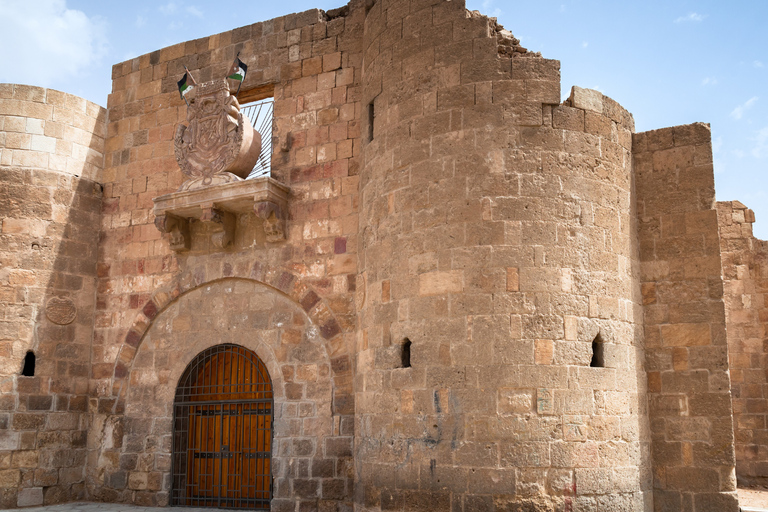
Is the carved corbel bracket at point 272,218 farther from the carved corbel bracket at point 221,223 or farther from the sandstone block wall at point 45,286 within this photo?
the sandstone block wall at point 45,286

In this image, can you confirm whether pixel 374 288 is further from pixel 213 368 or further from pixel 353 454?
pixel 213 368

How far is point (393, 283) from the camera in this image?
7.23 m

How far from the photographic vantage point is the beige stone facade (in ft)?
21.7

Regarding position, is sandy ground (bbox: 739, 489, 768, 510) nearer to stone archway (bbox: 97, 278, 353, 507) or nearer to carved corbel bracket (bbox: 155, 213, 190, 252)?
stone archway (bbox: 97, 278, 353, 507)

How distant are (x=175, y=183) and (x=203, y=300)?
1.69m

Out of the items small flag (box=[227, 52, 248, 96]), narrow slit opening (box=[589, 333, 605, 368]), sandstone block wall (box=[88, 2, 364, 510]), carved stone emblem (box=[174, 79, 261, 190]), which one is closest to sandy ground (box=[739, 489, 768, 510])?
narrow slit opening (box=[589, 333, 605, 368])

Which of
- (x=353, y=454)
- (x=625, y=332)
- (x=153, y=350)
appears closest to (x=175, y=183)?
(x=153, y=350)

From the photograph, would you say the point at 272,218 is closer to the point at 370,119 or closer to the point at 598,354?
the point at 370,119

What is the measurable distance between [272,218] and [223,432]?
8.59ft

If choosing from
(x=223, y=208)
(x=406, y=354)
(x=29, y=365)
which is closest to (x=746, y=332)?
(x=406, y=354)

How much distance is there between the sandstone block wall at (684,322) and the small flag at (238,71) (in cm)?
484

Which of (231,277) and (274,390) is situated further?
(231,277)

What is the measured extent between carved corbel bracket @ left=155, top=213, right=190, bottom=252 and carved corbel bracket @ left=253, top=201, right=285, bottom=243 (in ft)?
3.66

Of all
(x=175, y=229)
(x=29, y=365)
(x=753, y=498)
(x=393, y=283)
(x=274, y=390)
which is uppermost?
(x=175, y=229)
